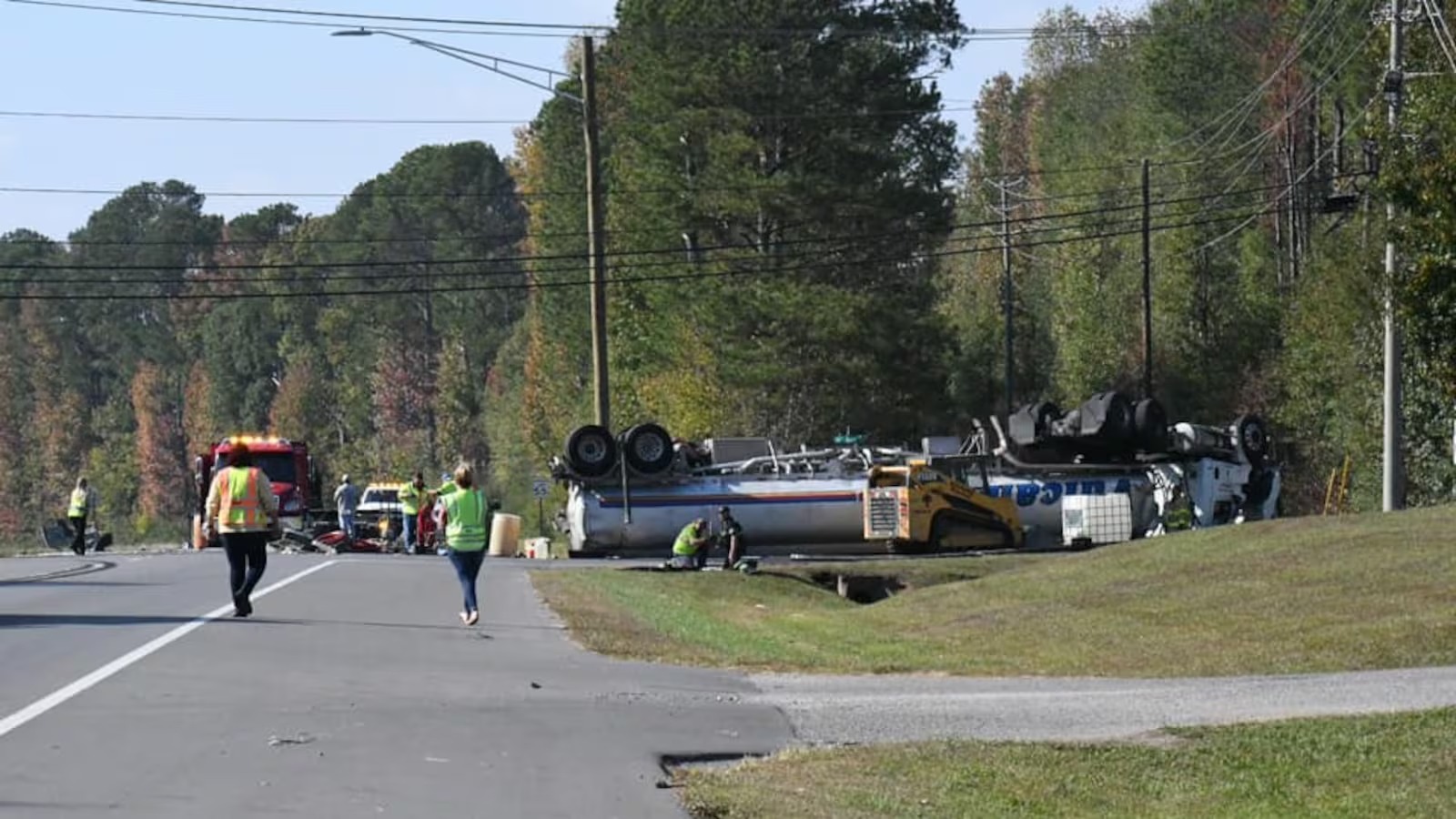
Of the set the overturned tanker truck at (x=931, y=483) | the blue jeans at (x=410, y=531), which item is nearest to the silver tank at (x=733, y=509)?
the overturned tanker truck at (x=931, y=483)

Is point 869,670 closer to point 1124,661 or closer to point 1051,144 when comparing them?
point 1124,661

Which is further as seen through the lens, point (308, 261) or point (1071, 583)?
point (308, 261)

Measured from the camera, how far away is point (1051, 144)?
92.6 m

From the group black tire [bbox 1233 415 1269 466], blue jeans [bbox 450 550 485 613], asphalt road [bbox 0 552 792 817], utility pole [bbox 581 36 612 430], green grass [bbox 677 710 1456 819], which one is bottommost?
green grass [bbox 677 710 1456 819]

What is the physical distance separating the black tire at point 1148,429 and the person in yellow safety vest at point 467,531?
26813 millimetres

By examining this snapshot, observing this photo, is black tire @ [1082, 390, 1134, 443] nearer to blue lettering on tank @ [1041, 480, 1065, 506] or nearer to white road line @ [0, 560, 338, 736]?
blue lettering on tank @ [1041, 480, 1065, 506]

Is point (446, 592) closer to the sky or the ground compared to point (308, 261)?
closer to the ground

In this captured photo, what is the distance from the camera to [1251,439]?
161 feet

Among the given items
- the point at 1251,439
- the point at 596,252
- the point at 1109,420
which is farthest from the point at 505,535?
the point at 1251,439

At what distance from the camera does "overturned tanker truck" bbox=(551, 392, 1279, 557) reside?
150 feet

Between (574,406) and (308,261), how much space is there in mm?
45403

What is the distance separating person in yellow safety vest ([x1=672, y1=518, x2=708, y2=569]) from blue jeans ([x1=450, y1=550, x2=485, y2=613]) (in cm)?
1623

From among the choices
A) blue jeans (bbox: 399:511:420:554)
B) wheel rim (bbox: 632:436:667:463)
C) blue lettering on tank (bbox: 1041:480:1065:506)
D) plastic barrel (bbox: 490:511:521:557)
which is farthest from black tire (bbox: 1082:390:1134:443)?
blue jeans (bbox: 399:511:420:554)

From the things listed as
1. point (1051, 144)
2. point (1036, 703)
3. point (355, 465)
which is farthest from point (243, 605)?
point (355, 465)
